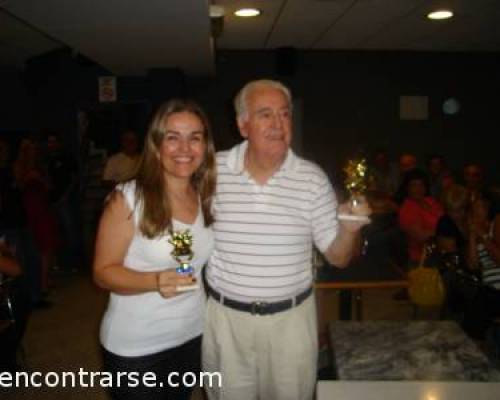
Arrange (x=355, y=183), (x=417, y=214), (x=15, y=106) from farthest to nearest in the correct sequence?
(x=15, y=106)
(x=417, y=214)
(x=355, y=183)

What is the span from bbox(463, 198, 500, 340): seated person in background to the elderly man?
5.78 feet

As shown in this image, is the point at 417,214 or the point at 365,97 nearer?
the point at 417,214

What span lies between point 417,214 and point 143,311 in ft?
12.6

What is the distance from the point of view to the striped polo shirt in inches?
80.0

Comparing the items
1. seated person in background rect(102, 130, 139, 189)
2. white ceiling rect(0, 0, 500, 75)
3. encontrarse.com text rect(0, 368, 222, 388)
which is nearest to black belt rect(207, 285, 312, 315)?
encontrarse.com text rect(0, 368, 222, 388)

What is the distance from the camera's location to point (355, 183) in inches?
78.6

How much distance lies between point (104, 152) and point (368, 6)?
14.5 ft

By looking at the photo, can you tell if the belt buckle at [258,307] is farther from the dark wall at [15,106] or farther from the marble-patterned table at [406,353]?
the dark wall at [15,106]

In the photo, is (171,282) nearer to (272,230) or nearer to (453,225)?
(272,230)

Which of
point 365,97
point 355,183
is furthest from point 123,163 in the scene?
point 355,183

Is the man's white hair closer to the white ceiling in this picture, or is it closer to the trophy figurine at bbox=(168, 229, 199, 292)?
the trophy figurine at bbox=(168, 229, 199, 292)

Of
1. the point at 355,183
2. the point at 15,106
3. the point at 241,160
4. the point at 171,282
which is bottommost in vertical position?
the point at 171,282

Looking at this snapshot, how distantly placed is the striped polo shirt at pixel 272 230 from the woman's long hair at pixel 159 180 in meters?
0.09

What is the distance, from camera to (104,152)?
7453 mm
